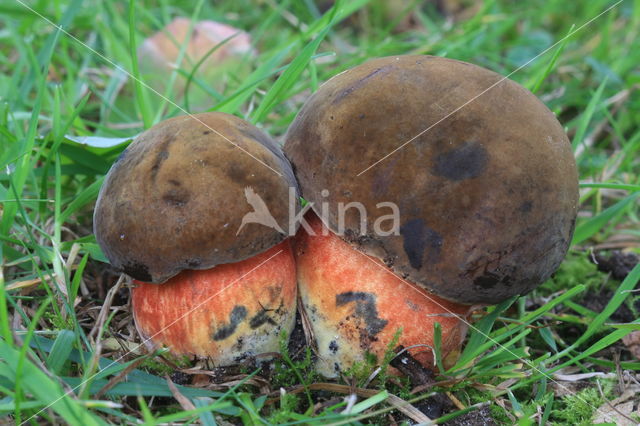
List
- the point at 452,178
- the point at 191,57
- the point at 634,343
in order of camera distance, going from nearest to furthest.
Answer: the point at 452,178, the point at 634,343, the point at 191,57

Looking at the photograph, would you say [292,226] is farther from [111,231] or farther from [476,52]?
[476,52]

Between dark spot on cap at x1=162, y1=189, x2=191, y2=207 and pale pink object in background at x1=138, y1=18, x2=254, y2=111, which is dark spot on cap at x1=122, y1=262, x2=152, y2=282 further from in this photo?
pale pink object in background at x1=138, y1=18, x2=254, y2=111

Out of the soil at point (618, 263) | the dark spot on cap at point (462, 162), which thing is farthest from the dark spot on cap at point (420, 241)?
the soil at point (618, 263)

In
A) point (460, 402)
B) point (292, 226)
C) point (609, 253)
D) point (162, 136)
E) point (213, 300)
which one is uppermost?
point (162, 136)

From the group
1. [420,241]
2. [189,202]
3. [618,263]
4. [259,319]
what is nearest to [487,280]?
[420,241]

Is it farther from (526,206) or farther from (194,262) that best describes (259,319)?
(526,206)

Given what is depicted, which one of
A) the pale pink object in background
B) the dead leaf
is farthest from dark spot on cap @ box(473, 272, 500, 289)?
the pale pink object in background

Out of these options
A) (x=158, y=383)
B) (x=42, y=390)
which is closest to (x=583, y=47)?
(x=158, y=383)
